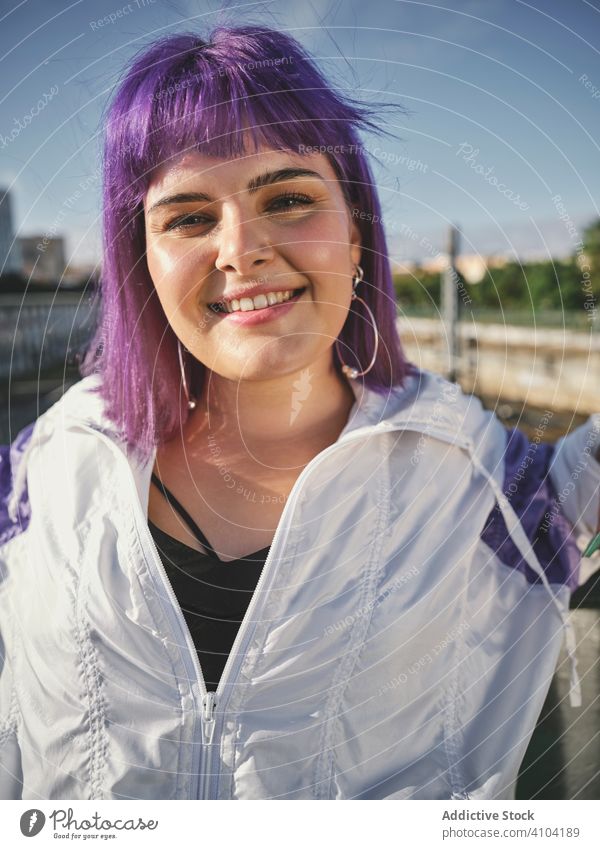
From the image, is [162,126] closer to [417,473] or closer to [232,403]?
[232,403]

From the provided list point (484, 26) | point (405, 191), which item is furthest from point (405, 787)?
point (484, 26)

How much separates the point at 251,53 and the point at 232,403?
31cm

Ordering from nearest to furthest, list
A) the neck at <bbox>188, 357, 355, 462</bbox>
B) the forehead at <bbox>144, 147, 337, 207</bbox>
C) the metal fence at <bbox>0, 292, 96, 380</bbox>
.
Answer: the forehead at <bbox>144, 147, 337, 207</bbox> < the neck at <bbox>188, 357, 355, 462</bbox> < the metal fence at <bbox>0, 292, 96, 380</bbox>

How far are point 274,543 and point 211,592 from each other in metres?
0.08

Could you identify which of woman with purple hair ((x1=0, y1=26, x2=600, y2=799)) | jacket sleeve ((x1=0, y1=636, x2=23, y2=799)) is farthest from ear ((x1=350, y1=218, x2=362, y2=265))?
jacket sleeve ((x1=0, y1=636, x2=23, y2=799))

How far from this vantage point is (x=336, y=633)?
60cm

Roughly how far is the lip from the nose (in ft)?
0.11

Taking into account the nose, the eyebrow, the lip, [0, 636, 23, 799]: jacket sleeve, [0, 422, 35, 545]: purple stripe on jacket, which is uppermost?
the eyebrow

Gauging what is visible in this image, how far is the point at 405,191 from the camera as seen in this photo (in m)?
0.67

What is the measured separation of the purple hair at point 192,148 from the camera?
562mm

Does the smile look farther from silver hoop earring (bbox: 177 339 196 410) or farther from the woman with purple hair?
silver hoop earring (bbox: 177 339 196 410)

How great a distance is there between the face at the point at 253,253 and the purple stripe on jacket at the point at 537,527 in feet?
0.71

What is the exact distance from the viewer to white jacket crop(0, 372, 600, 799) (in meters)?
0.60
